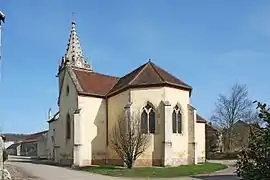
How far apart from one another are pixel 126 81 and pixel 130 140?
27.7 feet

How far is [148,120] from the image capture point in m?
35.8

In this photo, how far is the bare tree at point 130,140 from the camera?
3325 centimetres

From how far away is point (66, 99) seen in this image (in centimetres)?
4228

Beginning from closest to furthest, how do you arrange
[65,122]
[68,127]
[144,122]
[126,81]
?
[144,122] → [126,81] → [68,127] → [65,122]

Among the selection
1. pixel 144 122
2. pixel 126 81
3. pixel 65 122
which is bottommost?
pixel 65 122

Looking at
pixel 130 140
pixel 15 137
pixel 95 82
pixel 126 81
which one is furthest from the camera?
pixel 15 137

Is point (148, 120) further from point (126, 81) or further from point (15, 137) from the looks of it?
point (15, 137)

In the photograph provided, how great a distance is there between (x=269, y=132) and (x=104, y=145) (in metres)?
32.4

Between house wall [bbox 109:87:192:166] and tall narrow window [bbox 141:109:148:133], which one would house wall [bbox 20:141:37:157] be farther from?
tall narrow window [bbox 141:109:148:133]

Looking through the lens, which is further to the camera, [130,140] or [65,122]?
[65,122]

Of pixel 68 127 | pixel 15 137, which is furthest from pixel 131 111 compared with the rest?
pixel 15 137

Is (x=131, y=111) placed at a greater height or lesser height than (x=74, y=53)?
lesser

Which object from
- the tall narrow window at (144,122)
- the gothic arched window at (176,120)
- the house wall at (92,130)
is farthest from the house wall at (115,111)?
the gothic arched window at (176,120)

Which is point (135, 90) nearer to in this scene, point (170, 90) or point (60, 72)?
point (170, 90)
